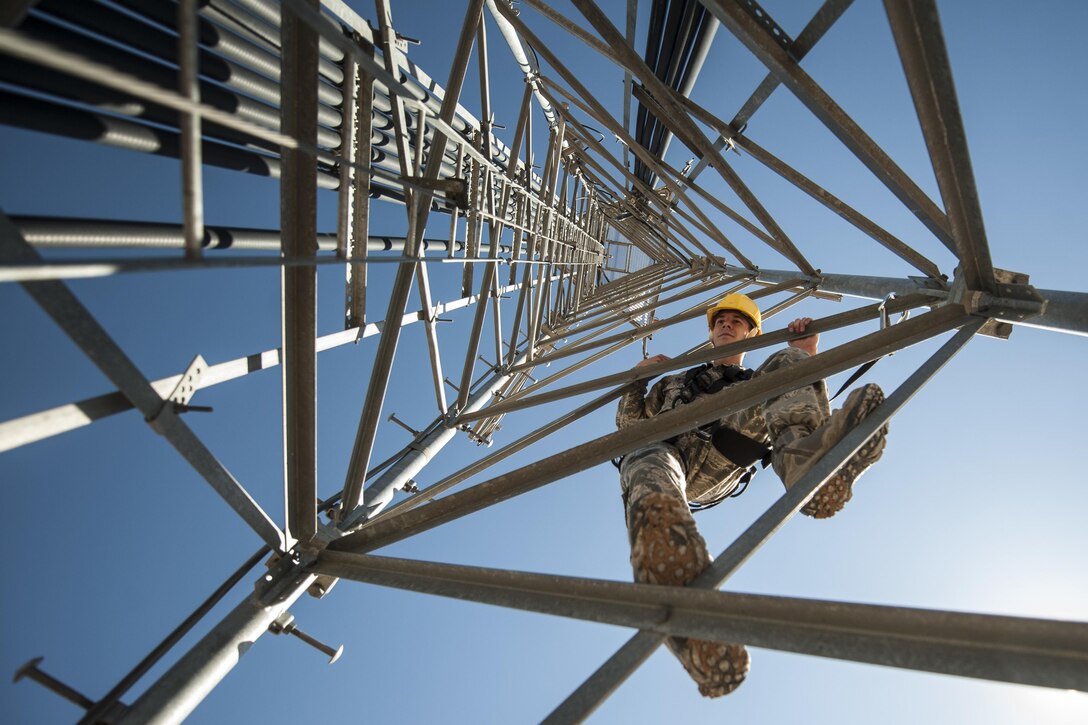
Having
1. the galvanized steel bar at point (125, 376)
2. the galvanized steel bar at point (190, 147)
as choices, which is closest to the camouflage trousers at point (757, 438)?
the galvanized steel bar at point (125, 376)

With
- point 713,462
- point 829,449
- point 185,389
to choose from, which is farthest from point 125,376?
point 713,462

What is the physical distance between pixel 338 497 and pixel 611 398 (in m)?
2.20

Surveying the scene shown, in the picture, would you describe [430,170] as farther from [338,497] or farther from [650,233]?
[650,233]

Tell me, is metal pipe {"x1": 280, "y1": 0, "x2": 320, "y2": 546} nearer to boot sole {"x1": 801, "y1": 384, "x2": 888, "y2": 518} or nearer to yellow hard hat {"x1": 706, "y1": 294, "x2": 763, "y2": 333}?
boot sole {"x1": 801, "y1": 384, "x2": 888, "y2": 518}

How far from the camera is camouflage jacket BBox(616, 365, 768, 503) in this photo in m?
4.47

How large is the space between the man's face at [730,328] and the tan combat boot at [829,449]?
8.68 feet

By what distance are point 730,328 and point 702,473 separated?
7.29 feet

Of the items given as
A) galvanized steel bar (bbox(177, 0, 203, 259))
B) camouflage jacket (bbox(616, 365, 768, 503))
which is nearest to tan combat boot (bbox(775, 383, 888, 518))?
camouflage jacket (bbox(616, 365, 768, 503))

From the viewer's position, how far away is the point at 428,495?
14.5 ft

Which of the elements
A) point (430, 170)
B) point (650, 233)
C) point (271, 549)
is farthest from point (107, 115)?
point (650, 233)

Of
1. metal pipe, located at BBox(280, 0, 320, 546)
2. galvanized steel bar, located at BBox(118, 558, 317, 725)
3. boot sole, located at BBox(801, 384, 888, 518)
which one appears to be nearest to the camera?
galvanized steel bar, located at BBox(118, 558, 317, 725)

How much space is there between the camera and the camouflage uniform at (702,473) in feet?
8.08

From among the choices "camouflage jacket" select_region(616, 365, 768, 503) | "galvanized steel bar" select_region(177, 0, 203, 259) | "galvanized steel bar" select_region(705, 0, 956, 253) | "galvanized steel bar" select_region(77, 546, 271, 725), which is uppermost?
"galvanized steel bar" select_region(705, 0, 956, 253)

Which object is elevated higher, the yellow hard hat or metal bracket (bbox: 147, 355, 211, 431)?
the yellow hard hat
